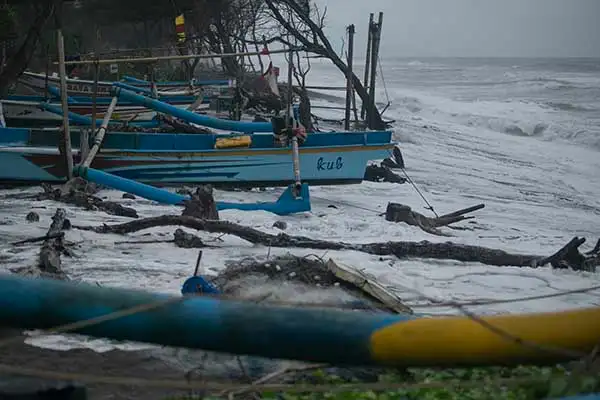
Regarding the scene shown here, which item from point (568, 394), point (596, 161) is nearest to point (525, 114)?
point (596, 161)

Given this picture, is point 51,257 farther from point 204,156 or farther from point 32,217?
point 204,156

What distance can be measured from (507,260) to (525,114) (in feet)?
90.8

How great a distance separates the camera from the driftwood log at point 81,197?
30.0 feet

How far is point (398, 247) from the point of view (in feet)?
24.9

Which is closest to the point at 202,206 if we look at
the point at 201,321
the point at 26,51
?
the point at 26,51

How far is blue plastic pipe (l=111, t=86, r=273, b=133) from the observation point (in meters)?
11.7

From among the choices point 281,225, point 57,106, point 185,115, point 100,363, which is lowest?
point 281,225

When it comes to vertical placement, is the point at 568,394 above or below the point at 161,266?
above

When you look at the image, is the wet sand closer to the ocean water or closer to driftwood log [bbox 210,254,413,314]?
the ocean water

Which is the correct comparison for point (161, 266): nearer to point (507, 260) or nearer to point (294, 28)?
point (507, 260)

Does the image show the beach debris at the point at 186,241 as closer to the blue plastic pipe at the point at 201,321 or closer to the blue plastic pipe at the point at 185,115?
the blue plastic pipe at the point at 185,115

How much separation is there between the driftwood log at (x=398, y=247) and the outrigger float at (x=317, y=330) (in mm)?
5470

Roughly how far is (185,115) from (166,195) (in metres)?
2.96

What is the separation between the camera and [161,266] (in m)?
6.70
